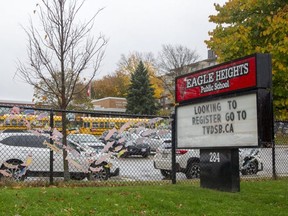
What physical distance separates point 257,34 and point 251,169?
207 inches

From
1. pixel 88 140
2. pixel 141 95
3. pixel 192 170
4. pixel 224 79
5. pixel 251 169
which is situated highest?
pixel 141 95

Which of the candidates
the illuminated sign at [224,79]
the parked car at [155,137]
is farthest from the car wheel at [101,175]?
the illuminated sign at [224,79]

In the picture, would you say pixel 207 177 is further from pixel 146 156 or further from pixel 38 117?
pixel 38 117

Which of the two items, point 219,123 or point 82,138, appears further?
point 82,138

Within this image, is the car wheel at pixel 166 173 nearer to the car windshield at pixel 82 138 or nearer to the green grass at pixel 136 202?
the car windshield at pixel 82 138

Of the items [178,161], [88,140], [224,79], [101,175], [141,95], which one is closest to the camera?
[224,79]

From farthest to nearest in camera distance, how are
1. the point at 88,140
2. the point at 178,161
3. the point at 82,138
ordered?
the point at 178,161
the point at 82,138
the point at 88,140

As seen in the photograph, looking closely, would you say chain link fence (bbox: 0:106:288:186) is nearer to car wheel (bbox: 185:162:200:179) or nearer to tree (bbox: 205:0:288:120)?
car wheel (bbox: 185:162:200:179)

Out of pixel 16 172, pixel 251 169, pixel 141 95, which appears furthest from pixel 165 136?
pixel 141 95

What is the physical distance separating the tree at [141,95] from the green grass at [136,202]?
2091 inches

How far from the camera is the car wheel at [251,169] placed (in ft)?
46.5

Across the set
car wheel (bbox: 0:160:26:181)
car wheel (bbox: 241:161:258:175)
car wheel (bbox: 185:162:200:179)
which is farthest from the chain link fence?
car wheel (bbox: 241:161:258:175)

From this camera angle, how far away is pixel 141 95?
61.9m

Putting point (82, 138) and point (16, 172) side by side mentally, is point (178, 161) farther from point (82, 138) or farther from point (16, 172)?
point (16, 172)
